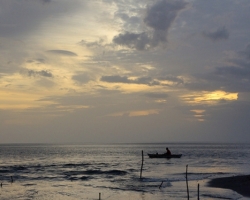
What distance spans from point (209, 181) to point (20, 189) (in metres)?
21.2

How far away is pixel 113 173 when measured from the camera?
5403 centimetres

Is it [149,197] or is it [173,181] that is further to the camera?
[173,181]

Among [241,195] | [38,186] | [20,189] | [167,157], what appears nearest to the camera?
[241,195]

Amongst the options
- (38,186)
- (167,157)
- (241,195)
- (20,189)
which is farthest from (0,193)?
(167,157)

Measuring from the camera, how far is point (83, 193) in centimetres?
3406

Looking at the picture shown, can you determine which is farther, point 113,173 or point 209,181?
point 113,173

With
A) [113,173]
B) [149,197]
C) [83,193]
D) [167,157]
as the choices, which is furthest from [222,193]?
[167,157]

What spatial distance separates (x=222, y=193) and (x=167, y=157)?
157 ft

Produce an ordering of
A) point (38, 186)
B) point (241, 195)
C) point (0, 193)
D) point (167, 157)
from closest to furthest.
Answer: point (241, 195)
point (0, 193)
point (38, 186)
point (167, 157)

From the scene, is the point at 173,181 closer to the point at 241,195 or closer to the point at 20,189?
the point at 241,195

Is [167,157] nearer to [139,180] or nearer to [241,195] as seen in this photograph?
[139,180]

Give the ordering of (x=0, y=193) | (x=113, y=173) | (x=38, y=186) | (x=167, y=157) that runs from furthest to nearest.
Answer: (x=167, y=157)
(x=113, y=173)
(x=38, y=186)
(x=0, y=193)

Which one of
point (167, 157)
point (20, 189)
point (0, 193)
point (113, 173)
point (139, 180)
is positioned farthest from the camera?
point (167, 157)

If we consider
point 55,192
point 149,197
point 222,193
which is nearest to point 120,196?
point 149,197
